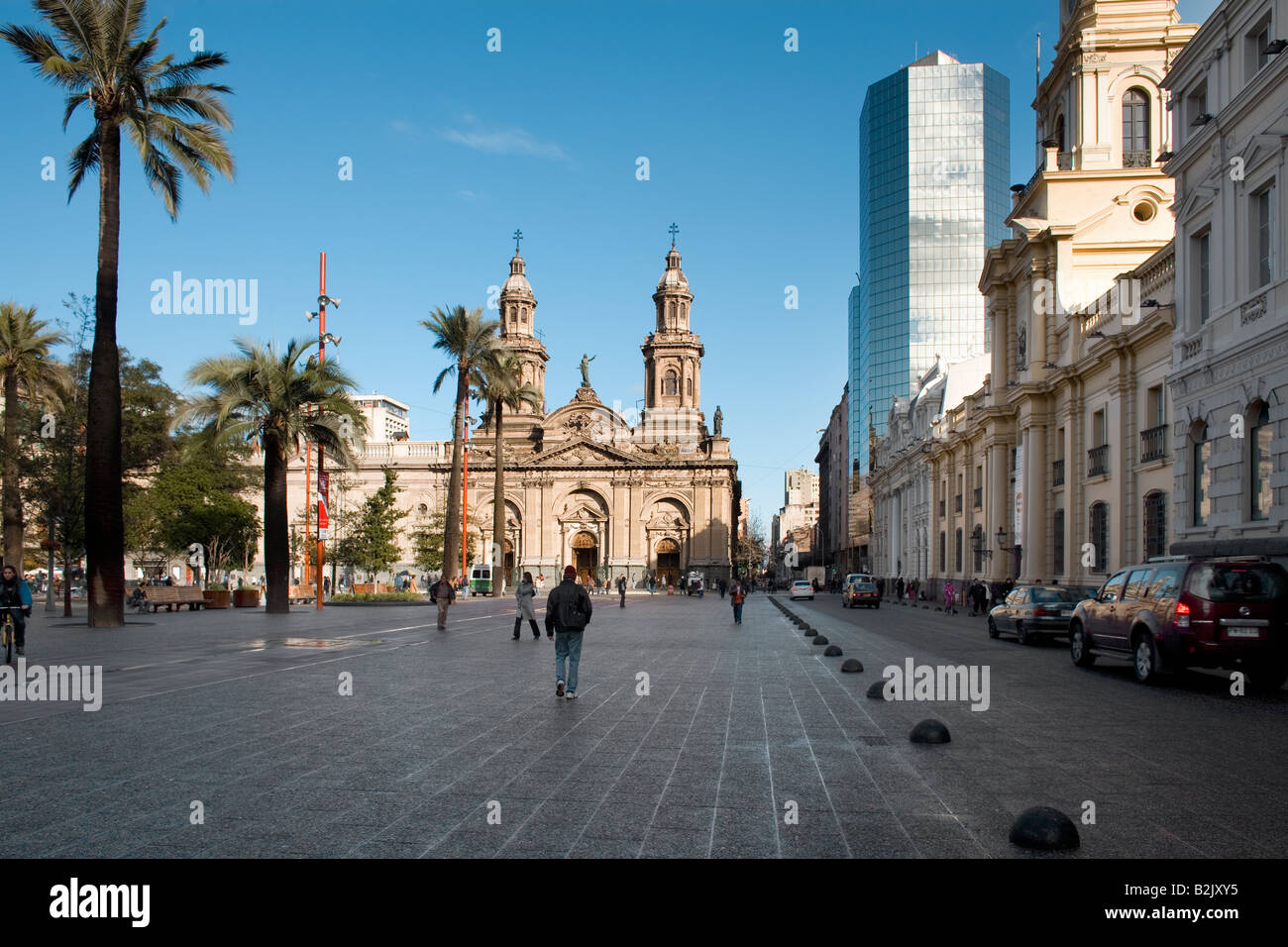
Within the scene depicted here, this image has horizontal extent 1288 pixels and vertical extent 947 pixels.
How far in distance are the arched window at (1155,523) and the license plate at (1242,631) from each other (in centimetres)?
1440

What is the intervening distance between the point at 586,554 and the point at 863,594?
39.6m

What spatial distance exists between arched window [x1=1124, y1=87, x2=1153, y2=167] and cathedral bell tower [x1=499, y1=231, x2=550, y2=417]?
57.2m

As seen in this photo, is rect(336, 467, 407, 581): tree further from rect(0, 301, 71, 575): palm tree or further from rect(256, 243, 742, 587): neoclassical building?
rect(256, 243, 742, 587): neoclassical building

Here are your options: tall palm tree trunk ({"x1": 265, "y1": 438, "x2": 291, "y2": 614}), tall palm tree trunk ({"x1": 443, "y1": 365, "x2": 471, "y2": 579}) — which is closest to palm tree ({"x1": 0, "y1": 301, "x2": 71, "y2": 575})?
tall palm tree trunk ({"x1": 265, "y1": 438, "x2": 291, "y2": 614})

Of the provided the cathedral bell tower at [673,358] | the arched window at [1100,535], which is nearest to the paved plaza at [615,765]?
the arched window at [1100,535]

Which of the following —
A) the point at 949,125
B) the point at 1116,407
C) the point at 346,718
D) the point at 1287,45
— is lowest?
the point at 346,718

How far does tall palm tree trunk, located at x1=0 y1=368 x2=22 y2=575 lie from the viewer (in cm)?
3105

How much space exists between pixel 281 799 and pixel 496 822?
1.47 m

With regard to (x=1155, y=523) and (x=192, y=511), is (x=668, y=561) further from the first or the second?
(x=1155, y=523)
